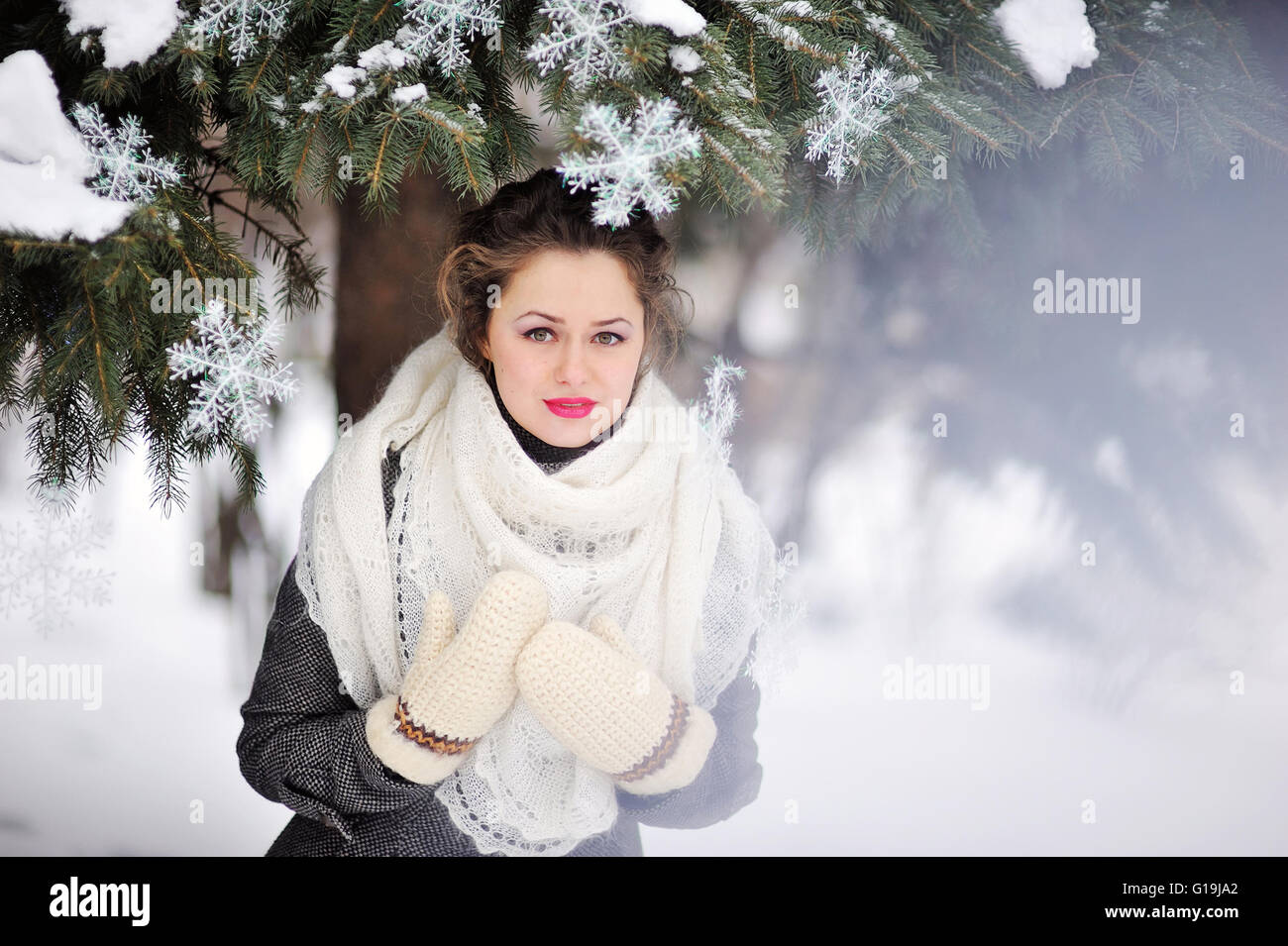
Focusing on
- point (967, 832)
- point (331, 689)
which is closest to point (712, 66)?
point (331, 689)

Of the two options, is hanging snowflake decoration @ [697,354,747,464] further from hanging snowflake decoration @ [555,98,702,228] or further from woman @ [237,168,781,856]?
hanging snowflake decoration @ [555,98,702,228]

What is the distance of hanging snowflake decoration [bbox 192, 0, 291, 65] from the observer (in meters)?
1.02

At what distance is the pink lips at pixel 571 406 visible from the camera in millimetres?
1198

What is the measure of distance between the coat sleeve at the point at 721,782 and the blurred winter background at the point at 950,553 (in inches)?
11.1

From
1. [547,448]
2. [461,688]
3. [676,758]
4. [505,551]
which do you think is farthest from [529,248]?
[676,758]

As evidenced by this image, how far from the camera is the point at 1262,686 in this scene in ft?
4.90

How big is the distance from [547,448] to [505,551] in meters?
0.15

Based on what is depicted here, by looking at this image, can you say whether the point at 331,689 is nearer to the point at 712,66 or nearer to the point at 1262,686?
the point at 712,66

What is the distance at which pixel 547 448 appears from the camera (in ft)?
4.10

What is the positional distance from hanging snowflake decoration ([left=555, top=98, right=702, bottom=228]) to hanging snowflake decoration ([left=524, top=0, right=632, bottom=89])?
48mm

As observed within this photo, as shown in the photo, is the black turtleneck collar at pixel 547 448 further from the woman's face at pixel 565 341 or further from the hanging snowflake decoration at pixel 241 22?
the hanging snowflake decoration at pixel 241 22

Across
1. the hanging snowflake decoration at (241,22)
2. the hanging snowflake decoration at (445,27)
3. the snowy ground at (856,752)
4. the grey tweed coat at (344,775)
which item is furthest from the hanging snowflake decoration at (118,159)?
the snowy ground at (856,752)

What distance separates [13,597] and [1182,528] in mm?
1765

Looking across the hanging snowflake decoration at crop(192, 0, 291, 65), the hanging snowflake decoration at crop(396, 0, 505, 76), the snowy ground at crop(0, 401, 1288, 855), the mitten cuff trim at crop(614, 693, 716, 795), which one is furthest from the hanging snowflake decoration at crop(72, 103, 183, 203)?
the mitten cuff trim at crop(614, 693, 716, 795)
